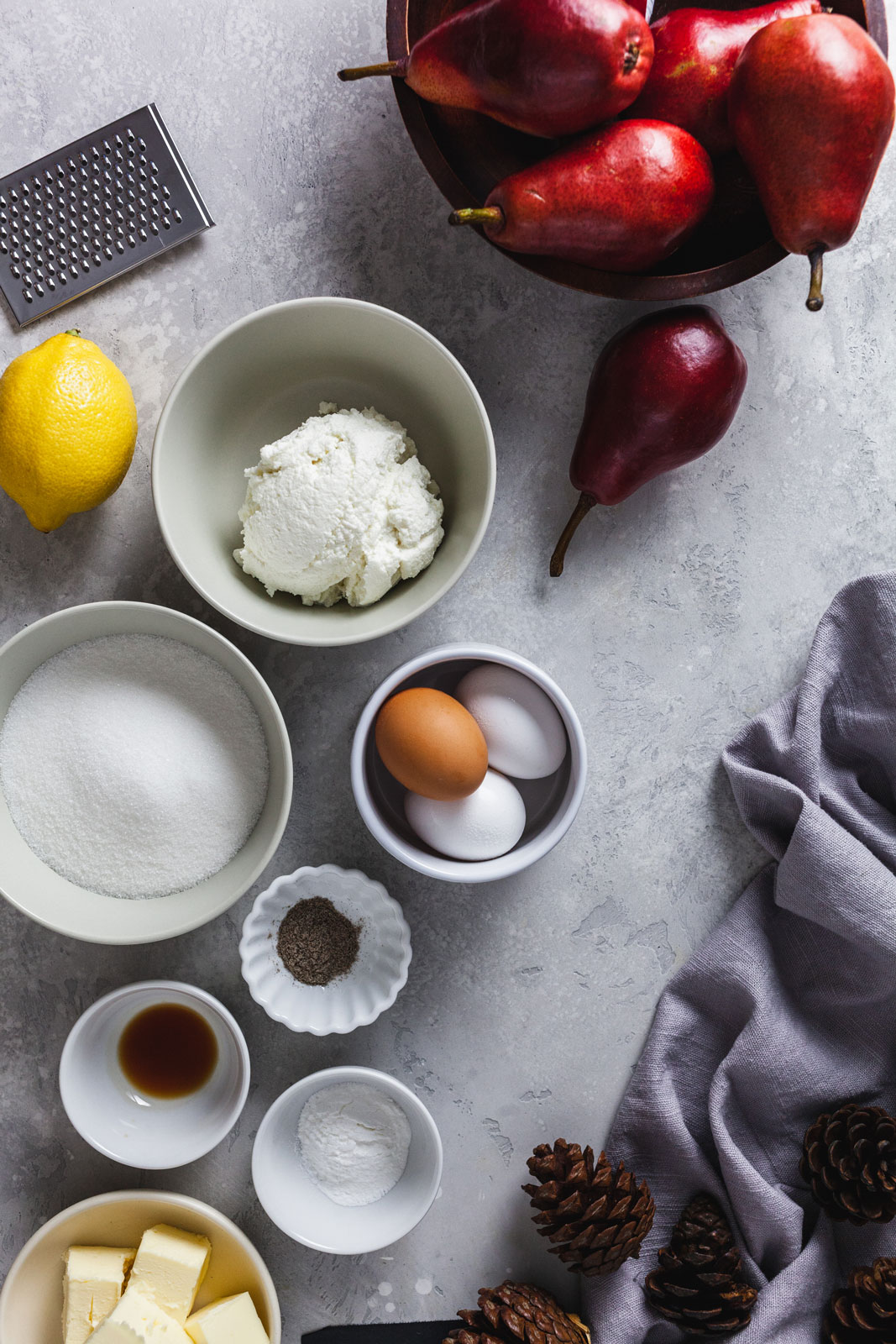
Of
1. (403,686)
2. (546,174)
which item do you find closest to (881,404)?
(546,174)

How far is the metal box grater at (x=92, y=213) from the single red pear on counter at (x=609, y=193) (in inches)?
13.9

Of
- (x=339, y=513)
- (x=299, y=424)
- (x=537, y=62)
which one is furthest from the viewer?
(x=299, y=424)

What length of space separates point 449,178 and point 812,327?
0.43 m

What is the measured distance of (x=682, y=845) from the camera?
1.05 meters

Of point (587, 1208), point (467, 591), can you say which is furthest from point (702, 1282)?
point (467, 591)

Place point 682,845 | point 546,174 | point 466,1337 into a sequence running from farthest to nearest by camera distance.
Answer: point 682,845 → point 466,1337 → point 546,174

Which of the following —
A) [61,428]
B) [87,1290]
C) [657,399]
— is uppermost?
[61,428]

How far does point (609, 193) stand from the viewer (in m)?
0.81

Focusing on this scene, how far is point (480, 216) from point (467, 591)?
37cm

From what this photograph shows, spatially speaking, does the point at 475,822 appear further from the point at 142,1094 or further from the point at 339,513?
the point at 142,1094

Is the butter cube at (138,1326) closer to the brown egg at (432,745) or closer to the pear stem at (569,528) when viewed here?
the brown egg at (432,745)

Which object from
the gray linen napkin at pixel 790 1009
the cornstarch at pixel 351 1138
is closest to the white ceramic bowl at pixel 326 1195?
the cornstarch at pixel 351 1138

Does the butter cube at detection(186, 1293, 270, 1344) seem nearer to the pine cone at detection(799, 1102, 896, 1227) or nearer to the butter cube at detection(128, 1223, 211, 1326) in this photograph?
the butter cube at detection(128, 1223, 211, 1326)

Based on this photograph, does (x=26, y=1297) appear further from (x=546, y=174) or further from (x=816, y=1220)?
(x=546, y=174)
